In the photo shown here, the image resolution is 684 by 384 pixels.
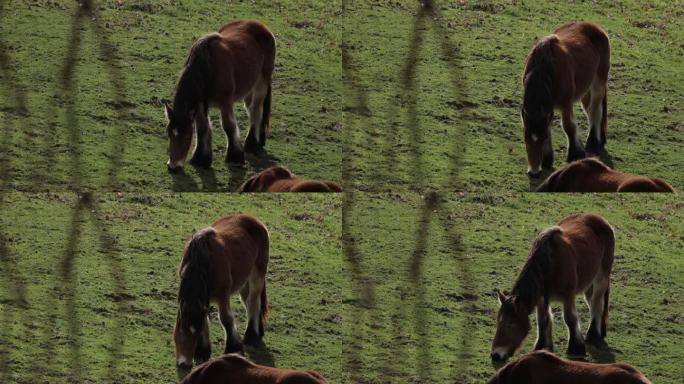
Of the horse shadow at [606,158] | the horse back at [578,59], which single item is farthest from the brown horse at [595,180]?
the horse shadow at [606,158]

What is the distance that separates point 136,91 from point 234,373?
9.64 meters

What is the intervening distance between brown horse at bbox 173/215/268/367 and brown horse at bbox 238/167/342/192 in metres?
1.15

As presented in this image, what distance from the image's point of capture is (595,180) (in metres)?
22.4

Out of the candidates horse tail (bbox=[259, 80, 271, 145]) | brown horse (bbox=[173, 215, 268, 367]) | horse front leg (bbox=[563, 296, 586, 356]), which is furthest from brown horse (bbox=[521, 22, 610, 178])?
brown horse (bbox=[173, 215, 268, 367])

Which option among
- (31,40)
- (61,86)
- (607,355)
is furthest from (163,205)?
(607,355)

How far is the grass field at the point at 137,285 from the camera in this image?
856 inches

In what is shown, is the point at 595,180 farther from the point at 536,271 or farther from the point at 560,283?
the point at 536,271

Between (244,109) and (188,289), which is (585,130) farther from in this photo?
(188,289)

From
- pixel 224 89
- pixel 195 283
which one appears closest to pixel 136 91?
pixel 224 89

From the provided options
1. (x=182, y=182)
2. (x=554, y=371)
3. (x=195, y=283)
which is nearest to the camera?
(x=554, y=371)

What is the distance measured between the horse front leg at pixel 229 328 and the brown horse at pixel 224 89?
3.03 meters

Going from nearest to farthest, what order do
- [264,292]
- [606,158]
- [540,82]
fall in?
[264,292] < [540,82] < [606,158]

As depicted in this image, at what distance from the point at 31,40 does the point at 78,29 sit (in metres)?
0.81

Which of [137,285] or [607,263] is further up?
[607,263]
